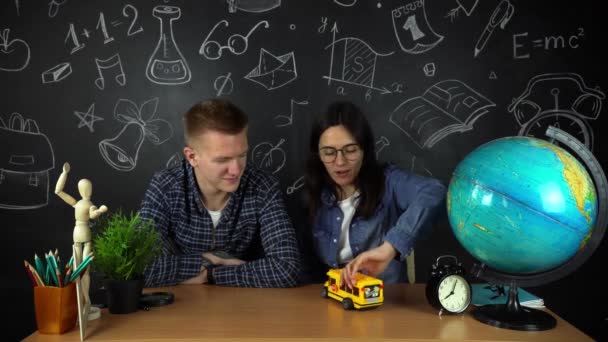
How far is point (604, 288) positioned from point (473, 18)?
1.98 meters

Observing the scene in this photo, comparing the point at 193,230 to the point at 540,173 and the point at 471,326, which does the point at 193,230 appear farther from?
the point at 540,173

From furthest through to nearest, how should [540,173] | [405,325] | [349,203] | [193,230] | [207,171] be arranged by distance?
[349,203]
[193,230]
[207,171]
[405,325]
[540,173]

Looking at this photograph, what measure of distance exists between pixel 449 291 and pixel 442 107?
1.87 m

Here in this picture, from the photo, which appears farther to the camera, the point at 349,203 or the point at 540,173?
the point at 349,203

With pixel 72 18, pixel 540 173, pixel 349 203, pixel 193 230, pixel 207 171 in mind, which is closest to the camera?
pixel 540 173

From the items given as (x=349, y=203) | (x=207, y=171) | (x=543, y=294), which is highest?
(x=207, y=171)

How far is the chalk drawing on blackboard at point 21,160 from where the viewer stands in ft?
11.0

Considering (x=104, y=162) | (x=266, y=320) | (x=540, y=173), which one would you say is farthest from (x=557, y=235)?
(x=104, y=162)

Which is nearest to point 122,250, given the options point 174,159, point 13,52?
point 174,159

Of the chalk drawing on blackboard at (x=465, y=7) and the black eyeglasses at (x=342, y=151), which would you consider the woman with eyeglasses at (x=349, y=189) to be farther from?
the chalk drawing on blackboard at (x=465, y=7)

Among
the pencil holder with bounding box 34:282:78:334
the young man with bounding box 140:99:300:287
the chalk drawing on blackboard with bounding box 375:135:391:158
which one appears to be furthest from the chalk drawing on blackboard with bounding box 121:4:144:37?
the pencil holder with bounding box 34:282:78:334

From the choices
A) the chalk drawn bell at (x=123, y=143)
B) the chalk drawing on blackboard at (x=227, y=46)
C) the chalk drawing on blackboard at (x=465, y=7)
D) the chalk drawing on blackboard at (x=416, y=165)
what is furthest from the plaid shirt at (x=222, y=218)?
the chalk drawing on blackboard at (x=465, y=7)

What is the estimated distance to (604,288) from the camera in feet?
11.1

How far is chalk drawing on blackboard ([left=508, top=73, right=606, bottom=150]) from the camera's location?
336 cm
